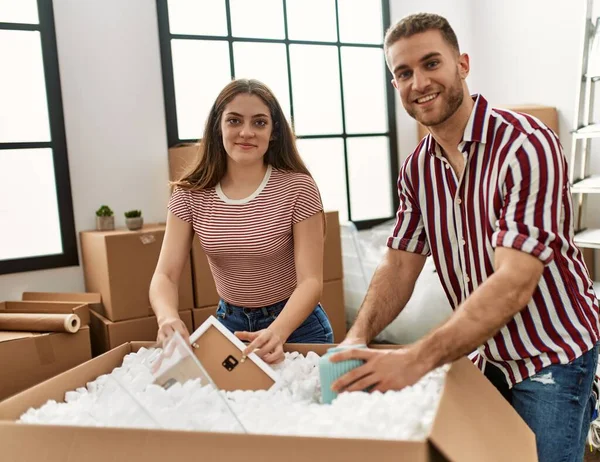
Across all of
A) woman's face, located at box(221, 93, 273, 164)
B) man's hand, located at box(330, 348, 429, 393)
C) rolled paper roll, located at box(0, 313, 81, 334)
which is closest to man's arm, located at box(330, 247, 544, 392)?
man's hand, located at box(330, 348, 429, 393)

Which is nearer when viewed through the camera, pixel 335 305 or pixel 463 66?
pixel 463 66

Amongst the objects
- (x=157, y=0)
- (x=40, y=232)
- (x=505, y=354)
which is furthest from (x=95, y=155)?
(x=505, y=354)

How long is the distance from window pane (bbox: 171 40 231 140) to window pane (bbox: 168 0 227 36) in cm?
6

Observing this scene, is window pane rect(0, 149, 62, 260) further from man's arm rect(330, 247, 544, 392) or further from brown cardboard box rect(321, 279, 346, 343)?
man's arm rect(330, 247, 544, 392)

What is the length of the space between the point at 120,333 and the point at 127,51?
1381mm

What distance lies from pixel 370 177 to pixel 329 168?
0.33 meters

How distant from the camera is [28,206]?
9.64 ft

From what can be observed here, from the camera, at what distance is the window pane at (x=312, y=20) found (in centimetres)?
362

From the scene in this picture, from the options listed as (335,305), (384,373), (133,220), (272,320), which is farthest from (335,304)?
(384,373)

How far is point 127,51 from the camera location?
305cm

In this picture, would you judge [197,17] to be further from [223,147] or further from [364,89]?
[223,147]

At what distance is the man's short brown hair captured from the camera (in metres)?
1.07

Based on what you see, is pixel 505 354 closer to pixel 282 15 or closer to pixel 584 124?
pixel 584 124

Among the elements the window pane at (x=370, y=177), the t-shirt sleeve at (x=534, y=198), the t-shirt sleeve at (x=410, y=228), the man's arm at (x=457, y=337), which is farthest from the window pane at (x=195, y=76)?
the man's arm at (x=457, y=337)
